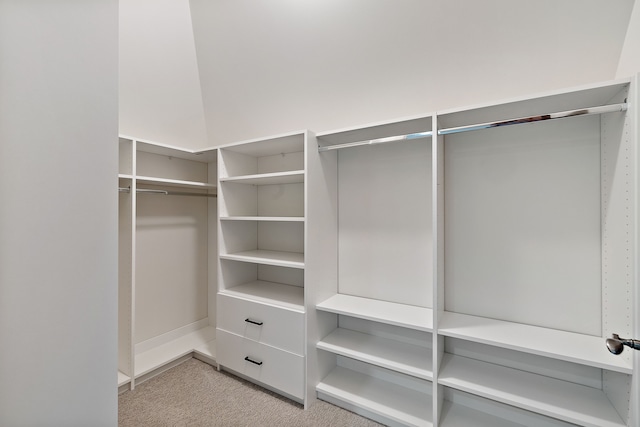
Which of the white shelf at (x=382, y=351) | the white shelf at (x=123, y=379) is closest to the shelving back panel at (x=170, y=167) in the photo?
the white shelf at (x=123, y=379)

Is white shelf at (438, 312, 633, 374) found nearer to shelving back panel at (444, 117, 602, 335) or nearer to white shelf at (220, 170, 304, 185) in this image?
shelving back panel at (444, 117, 602, 335)

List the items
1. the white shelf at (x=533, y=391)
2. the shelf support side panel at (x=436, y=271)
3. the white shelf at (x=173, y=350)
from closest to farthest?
1. the white shelf at (x=533, y=391)
2. the shelf support side panel at (x=436, y=271)
3. the white shelf at (x=173, y=350)

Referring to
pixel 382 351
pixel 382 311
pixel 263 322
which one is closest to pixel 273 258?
pixel 263 322

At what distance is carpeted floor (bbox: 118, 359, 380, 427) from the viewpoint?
1.81 metres

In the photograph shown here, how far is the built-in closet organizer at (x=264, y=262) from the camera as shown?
1983mm

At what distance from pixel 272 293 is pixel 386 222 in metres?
1.12

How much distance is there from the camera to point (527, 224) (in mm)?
1654

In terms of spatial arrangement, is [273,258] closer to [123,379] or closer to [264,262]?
[264,262]

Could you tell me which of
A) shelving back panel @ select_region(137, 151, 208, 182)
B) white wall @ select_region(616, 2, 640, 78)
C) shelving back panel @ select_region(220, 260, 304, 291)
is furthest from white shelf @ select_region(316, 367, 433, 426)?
shelving back panel @ select_region(137, 151, 208, 182)

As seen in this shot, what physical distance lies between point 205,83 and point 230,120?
0.39 metres

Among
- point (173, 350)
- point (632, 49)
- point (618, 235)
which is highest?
point (632, 49)

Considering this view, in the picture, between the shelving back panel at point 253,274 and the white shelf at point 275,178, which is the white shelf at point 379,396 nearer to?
the shelving back panel at point 253,274

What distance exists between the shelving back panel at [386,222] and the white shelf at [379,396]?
0.62m

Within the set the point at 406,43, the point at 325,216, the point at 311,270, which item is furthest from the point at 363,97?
the point at 311,270
